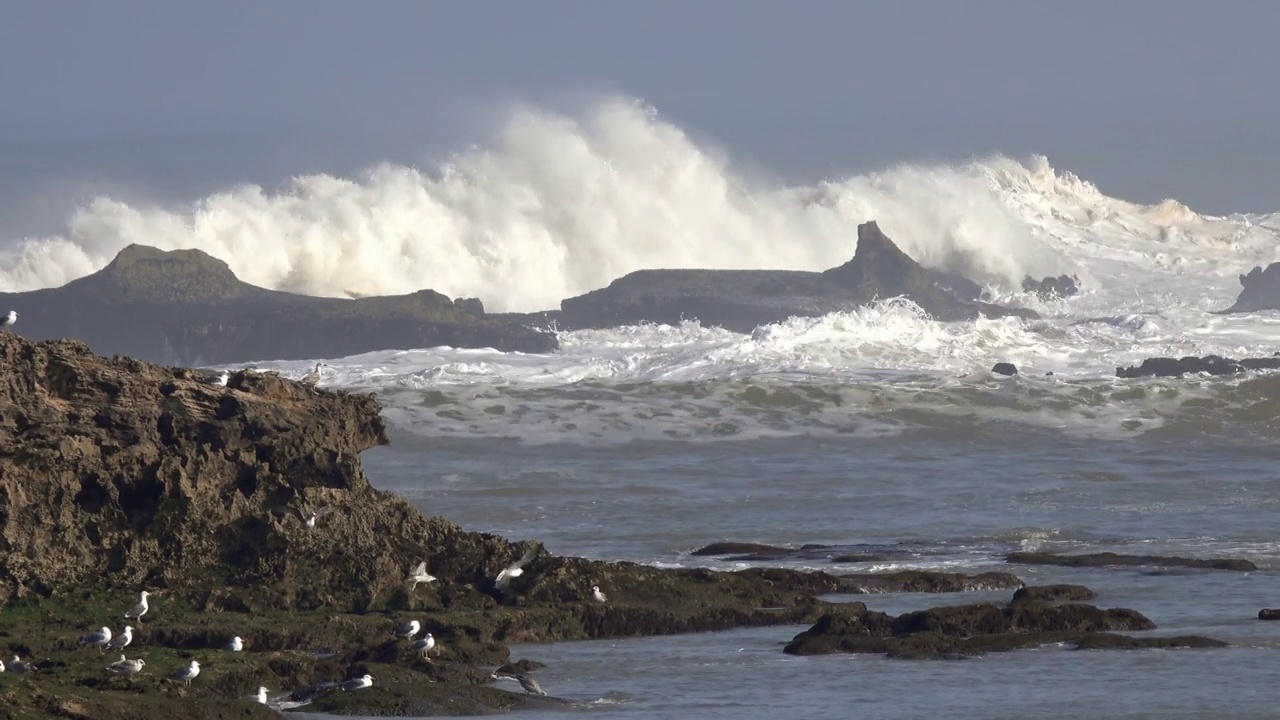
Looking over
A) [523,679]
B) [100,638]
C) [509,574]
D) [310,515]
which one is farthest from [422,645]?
[509,574]

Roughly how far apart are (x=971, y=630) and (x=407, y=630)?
5590mm

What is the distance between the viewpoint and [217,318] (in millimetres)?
97500

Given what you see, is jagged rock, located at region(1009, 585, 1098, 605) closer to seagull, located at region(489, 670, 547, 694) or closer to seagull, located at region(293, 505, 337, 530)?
seagull, located at region(489, 670, 547, 694)

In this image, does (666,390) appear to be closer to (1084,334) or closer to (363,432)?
(1084,334)

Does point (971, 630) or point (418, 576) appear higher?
point (418, 576)

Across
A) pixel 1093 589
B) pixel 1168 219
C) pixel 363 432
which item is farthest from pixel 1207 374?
pixel 1168 219

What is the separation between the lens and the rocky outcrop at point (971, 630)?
22.5 m

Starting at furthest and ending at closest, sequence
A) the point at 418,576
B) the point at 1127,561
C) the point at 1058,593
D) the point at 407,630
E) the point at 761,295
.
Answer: the point at 761,295, the point at 1127,561, the point at 1058,593, the point at 418,576, the point at 407,630

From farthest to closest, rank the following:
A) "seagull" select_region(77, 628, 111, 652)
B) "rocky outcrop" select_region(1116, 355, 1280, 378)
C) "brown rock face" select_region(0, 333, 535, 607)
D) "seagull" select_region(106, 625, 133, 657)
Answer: "rocky outcrop" select_region(1116, 355, 1280, 378) → "brown rock face" select_region(0, 333, 535, 607) → "seagull" select_region(106, 625, 133, 657) → "seagull" select_region(77, 628, 111, 652)

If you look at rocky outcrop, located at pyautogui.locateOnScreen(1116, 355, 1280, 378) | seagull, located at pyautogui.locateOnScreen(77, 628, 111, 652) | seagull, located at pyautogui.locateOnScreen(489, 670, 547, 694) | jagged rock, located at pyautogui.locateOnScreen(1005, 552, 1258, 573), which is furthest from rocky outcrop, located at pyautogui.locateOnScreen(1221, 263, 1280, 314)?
seagull, located at pyautogui.locateOnScreen(77, 628, 111, 652)

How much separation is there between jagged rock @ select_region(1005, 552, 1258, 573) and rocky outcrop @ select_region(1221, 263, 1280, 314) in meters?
100

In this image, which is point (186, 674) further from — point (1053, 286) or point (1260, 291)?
point (1053, 286)

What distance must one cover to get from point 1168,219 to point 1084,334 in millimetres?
83117

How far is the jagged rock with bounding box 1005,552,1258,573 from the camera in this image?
2977 cm
